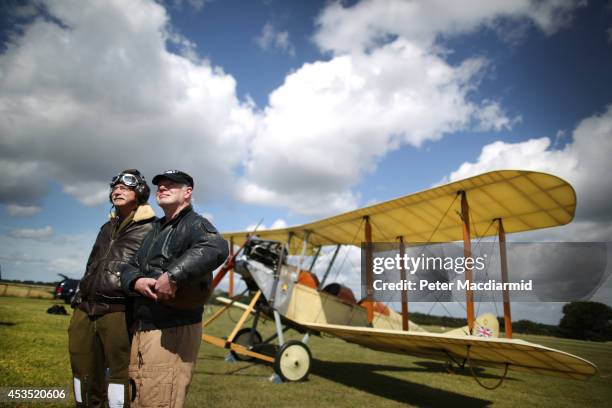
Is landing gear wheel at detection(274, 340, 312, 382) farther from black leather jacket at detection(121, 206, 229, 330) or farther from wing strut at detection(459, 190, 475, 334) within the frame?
black leather jacket at detection(121, 206, 229, 330)

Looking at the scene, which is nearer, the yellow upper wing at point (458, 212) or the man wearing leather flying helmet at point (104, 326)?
the man wearing leather flying helmet at point (104, 326)

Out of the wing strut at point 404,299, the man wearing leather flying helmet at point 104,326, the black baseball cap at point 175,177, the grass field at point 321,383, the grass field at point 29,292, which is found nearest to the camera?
the black baseball cap at point 175,177

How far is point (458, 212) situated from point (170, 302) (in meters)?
6.00

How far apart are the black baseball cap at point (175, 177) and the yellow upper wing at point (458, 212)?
4.87 meters

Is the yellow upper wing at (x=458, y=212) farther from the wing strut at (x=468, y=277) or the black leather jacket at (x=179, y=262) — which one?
the black leather jacket at (x=179, y=262)

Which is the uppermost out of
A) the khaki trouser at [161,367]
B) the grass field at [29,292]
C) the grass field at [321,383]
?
the khaki trouser at [161,367]

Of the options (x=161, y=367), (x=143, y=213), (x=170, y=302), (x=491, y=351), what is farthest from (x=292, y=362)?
(x=170, y=302)

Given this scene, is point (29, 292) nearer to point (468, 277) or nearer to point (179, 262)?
point (468, 277)

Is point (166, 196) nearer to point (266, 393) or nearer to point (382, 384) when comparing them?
point (266, 393)

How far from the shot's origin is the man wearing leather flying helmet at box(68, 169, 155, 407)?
210cm

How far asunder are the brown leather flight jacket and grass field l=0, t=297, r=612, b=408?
6.83ft

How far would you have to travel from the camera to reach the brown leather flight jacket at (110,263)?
2.16m

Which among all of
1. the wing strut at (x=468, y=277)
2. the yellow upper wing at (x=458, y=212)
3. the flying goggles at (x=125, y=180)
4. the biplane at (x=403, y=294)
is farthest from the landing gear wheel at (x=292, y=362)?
the flying goggles at (x=125, y=180)

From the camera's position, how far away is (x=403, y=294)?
24.0 feet
